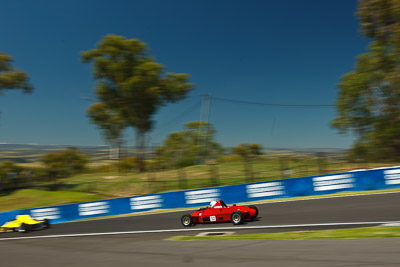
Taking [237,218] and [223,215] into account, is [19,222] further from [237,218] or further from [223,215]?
[237,218]

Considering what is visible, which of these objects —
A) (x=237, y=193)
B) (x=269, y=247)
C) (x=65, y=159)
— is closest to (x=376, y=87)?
(x=237, y=193)

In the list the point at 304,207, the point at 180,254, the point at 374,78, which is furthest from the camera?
the point at 374,78

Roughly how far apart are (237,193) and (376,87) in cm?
2342

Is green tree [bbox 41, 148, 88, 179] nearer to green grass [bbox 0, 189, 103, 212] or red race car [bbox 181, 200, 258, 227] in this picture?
green grass [bbox 0, 189, 103, 212]

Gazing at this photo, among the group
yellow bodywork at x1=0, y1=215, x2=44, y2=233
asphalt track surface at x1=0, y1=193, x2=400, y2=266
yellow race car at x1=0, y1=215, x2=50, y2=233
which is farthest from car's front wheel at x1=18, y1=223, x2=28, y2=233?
asphalt track surface at x1=0, y1=193, x2=400, y2=266

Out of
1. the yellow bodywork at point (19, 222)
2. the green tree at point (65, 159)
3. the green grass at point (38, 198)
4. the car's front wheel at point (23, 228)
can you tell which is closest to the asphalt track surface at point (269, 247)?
the yellow bodywork at point (19, 222)

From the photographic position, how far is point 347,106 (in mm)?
39094

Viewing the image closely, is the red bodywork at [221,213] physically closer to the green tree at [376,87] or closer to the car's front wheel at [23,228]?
the car's front wheel at [23,228]

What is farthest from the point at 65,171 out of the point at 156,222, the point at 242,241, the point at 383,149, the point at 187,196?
the point at 242,241

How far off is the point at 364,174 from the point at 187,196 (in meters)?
10.6

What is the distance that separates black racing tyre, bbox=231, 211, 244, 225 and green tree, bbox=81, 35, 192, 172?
117ft

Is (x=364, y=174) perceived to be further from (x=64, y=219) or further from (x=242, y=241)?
(x=64, y=219)

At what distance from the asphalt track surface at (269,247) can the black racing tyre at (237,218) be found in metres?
0.25

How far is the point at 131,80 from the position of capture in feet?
152
